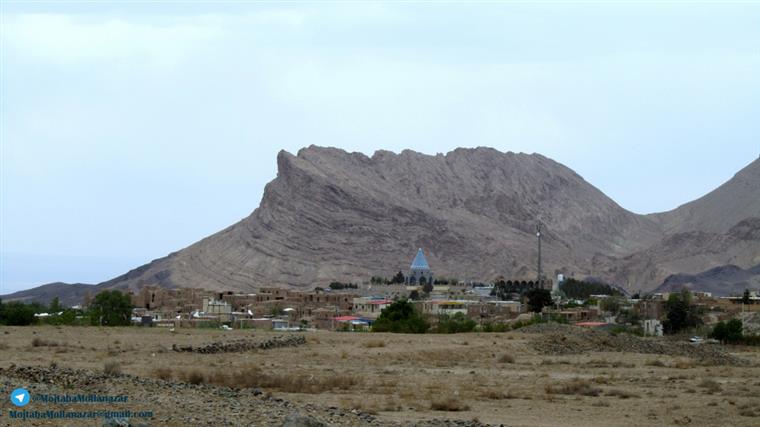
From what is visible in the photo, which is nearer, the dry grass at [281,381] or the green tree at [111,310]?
the dry grass at [281,381]

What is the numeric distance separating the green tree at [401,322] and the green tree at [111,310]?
14.5 meters

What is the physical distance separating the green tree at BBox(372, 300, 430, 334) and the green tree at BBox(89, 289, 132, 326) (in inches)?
571

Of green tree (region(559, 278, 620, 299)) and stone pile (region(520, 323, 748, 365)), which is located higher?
green tree (region(559, 278, 620, 299))

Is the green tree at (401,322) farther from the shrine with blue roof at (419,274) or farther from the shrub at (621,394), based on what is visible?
the shrine with blue roof at (419,274)

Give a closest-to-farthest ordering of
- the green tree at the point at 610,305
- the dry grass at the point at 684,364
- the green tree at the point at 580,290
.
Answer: the dry grass at the point at 684,364, the green tree at the point at 610,305, the green tree at the point at 580,290

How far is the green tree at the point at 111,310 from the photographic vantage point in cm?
6231

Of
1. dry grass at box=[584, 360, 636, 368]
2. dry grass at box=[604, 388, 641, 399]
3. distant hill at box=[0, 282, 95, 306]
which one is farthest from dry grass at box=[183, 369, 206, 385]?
distant hill at box=[0, 282, 95, 306]

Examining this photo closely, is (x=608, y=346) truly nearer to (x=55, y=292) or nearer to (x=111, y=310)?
(x=111, y=310)

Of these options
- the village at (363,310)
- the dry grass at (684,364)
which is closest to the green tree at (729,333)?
the village at (363,310)

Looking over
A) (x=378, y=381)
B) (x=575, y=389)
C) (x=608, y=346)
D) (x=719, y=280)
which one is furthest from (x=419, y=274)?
→ (x=575, y=389)

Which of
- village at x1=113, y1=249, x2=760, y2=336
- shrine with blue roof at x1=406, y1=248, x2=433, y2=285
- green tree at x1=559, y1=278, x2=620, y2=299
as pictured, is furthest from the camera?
shrine with blue roof at x1=406, y1=248, x2=433, y2=285

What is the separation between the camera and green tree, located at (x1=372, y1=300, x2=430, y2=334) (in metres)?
61.8

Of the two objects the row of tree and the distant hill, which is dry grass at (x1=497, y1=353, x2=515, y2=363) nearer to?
the row of tree

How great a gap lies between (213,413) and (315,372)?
41.8 ft
